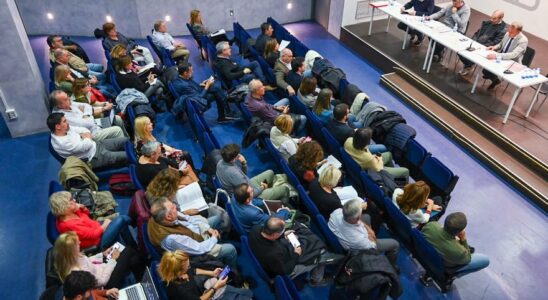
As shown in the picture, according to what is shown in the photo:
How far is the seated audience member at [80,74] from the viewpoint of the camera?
6090 millimetres

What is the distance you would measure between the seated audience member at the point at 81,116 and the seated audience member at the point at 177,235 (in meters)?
2.18

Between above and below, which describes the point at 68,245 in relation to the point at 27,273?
above

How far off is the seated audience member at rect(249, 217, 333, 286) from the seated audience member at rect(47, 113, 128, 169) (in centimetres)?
239

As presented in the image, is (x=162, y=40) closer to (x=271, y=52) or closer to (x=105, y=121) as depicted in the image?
(x=271, y=52)

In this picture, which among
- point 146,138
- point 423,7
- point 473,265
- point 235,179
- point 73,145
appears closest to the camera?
point 473,265

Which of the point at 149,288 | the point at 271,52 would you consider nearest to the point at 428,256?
the point at 149,288

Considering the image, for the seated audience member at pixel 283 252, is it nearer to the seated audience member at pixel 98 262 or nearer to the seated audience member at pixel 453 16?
the seated audience member at pixel 98 262

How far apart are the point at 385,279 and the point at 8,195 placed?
481 cm

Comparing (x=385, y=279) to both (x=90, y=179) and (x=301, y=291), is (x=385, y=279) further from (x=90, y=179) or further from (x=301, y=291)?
(x=90, y=179)

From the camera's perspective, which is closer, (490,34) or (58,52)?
(58,52)

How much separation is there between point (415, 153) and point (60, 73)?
16.5ft

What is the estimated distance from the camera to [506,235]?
4.89 meters

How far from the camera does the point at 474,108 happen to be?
677cm

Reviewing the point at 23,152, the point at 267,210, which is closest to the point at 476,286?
the point at 267,210
